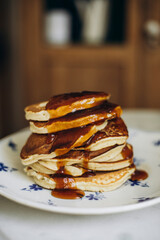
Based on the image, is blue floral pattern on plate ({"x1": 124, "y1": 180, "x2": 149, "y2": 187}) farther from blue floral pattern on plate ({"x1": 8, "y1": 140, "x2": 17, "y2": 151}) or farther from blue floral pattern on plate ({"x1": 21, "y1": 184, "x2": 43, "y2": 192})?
blue floral pattern on plate ({"x1": 8, "y1": 140, "x2": 17, "y2": 151})

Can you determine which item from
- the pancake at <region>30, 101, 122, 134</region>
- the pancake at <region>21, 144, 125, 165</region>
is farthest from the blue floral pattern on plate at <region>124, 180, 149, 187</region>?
the pancake at <region>30, 101, 122, 134</region>

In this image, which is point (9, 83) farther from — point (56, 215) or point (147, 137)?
point (56, 215)

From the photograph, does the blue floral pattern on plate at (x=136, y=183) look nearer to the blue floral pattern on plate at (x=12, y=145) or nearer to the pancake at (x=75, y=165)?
the pancake at (x=75, y=165)

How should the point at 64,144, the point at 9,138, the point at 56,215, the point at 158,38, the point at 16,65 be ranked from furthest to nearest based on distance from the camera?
the point at 16,65, the point at 158,38, the point at 9,138, the point at 64,144, the point at 56,215

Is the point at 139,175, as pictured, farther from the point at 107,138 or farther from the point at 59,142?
the point at 59,142

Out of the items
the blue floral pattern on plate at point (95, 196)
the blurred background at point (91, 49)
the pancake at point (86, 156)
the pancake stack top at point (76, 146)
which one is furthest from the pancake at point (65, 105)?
the blurred background at point (91, 49)

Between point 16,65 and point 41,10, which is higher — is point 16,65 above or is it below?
below

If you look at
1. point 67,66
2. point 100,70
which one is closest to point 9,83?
point 67,66
